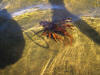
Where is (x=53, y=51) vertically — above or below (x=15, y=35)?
below

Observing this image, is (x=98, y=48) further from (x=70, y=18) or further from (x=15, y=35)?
(x=15, y=35)

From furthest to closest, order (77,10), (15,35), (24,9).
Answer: (24,9) < (77,10) < (15,35)

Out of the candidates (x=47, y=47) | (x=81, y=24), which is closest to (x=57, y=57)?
(x=47, y=47)

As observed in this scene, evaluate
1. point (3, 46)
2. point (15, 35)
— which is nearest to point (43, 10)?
point (15, 35)

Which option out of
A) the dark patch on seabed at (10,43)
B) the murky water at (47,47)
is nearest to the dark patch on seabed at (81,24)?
the murky water at (47,47)

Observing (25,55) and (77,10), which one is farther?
(77,10)

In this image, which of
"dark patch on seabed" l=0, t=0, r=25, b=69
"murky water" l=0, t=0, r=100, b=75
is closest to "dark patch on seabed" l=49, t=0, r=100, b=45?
"murky water" l=0, t=0, r=100, b=75

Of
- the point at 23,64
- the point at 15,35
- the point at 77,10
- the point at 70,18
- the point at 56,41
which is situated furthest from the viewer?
the point at 77,10

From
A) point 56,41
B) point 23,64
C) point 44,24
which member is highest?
point 44,24

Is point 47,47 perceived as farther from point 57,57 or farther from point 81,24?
point 81,24
